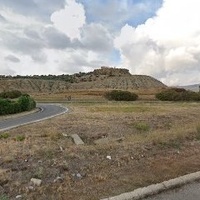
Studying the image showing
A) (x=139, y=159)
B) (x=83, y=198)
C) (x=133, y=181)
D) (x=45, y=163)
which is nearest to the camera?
(x=83, y=198)

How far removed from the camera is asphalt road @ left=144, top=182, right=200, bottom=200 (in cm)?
647

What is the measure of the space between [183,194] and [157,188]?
483mm

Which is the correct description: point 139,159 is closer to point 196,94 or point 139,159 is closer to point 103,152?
point 103,152

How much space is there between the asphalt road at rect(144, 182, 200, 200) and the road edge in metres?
0.10

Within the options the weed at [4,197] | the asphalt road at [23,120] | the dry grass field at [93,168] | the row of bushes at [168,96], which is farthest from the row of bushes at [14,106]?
the row of bushes at [168,96]

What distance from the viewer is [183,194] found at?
22.0 feet

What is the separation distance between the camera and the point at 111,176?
775 centimetres

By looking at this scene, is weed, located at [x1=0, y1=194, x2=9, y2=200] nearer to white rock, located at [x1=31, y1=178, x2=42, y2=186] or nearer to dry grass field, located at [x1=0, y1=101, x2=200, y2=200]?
dry grass field, located at [x1=0, y1=101, x2=200, y2=200]

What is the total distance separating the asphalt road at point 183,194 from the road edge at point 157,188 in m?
0.10

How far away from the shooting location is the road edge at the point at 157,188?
250 inches

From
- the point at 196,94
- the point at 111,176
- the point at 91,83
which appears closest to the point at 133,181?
the point at 111,176

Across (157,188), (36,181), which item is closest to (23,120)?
(36,181)

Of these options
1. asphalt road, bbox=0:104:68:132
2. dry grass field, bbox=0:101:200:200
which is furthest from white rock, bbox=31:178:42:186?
asphalt road, bbox=0:104:68:132

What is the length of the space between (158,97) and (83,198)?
79.5 metres
